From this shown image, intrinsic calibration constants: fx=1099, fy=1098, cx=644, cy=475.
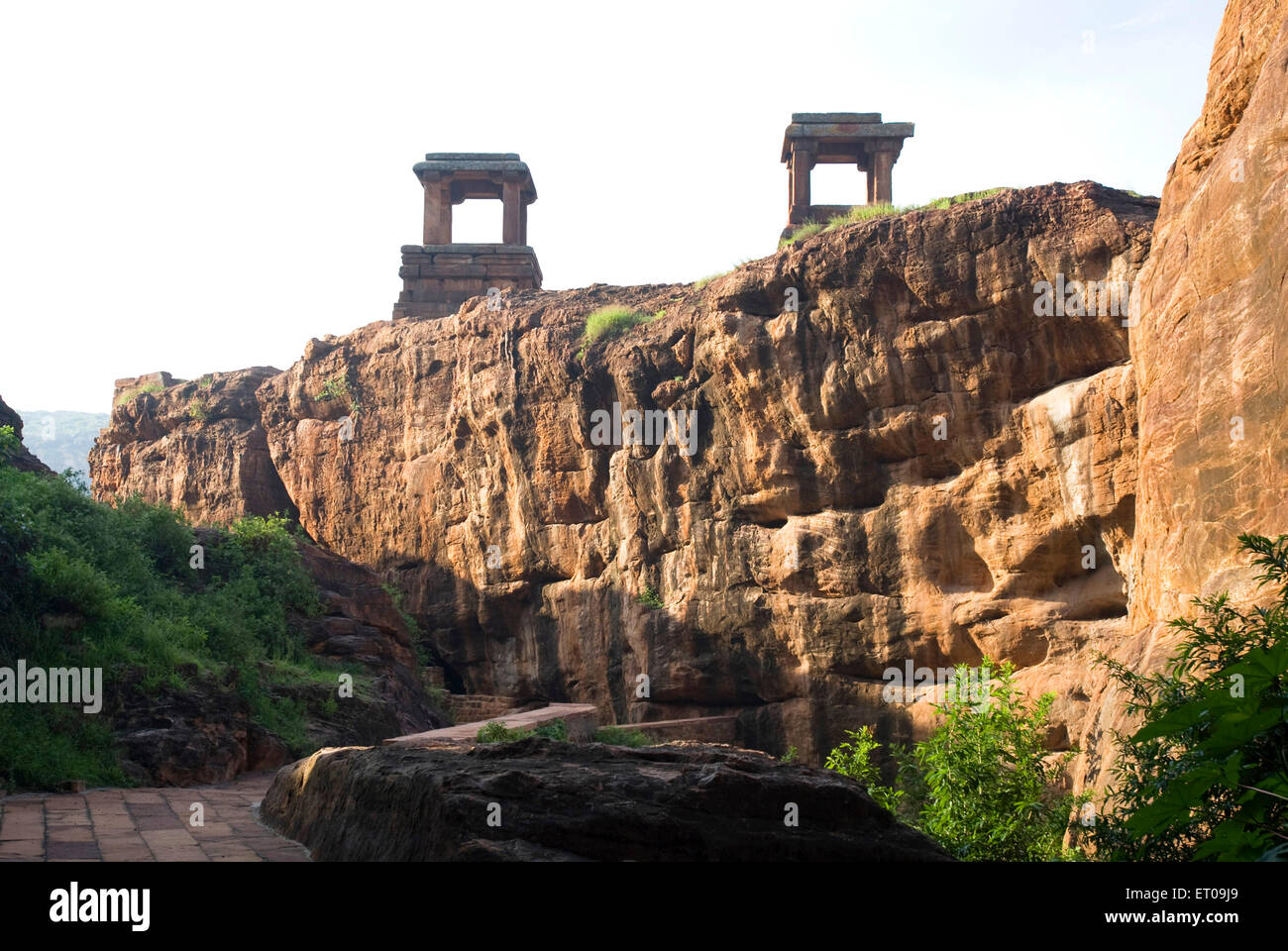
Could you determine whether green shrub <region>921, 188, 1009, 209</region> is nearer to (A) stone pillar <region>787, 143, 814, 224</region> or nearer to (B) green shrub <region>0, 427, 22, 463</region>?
(A) stone pillar <region>787, 143, 814, 224</region>

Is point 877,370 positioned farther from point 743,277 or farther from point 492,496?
point 492,496

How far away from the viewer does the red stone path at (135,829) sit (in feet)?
18.2

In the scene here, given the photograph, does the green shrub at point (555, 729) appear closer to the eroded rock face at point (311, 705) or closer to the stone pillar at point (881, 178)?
the eroded rock face at point (311, 705)

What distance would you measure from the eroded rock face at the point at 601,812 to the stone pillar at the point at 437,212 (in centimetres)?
2023

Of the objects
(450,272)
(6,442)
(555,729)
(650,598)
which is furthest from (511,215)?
(555,729)

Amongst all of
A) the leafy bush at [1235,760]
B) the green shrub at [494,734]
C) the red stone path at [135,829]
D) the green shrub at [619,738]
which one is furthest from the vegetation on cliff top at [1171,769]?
the red stone path at [135,829]

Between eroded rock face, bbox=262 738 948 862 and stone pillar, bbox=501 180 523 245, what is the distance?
20057mm

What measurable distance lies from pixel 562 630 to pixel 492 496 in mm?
2948

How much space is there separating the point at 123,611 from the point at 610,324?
33.7 feet

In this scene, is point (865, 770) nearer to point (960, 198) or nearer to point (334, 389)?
point (960, 198)

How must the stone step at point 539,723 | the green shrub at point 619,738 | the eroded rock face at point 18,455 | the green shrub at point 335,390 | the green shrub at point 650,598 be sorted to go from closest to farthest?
the stone step at point 539,723 < the green shrub at point 619,738 < the eroded rock face at point 18,455 < the green shrub at point 650,598 < the green shrub at point 335,390

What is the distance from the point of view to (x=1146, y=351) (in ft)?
32.6

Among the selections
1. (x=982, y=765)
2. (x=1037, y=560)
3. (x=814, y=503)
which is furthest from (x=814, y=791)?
(x=814, y=503)

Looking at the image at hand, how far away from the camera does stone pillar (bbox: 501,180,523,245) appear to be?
2447 cm
